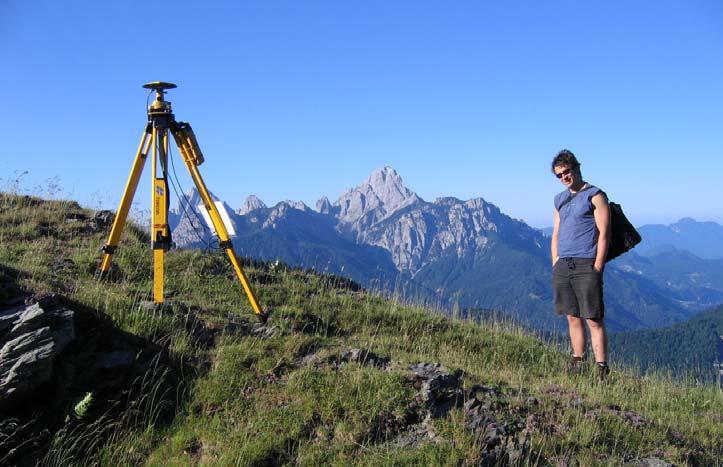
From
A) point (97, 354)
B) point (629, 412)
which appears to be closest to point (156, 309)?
point (97, 354)

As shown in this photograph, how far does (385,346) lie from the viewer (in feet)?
23.8

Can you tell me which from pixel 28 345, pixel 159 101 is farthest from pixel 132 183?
pixel 28 345

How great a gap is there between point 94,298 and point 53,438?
2.26m

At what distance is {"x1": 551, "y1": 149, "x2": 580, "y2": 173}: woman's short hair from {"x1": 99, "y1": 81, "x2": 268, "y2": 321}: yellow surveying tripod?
14.5ft

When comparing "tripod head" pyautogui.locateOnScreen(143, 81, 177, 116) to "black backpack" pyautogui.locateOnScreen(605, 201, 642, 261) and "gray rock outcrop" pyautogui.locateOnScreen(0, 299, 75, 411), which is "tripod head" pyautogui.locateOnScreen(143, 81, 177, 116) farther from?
"black backpack" pyautogui.locateOnScreen(605, 201, 642, 261)

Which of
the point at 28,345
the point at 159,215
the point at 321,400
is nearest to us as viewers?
the point at 28,345

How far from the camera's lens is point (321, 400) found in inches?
200

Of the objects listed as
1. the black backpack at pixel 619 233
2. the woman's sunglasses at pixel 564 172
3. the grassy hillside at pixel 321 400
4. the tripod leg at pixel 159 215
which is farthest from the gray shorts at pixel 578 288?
the tripod leg at pixel 159 215

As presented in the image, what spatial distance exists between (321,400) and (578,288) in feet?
13.4

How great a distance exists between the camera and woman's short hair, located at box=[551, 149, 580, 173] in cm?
733

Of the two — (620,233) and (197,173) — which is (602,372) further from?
(197,173)

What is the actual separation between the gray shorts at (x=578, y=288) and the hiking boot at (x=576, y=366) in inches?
28.3

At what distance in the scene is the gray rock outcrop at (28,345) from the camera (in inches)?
176

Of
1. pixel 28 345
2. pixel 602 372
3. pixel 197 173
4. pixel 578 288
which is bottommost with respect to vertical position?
pixel 602 372
